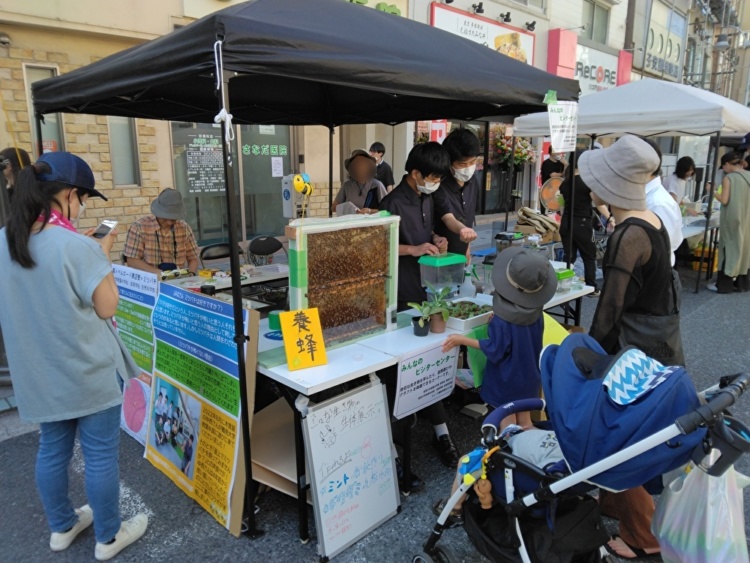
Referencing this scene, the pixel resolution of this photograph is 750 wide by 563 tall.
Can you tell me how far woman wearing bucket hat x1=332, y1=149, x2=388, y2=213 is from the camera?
536 cm

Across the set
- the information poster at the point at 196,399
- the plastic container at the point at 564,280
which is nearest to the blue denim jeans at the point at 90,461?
the information poster at the point at 196,399

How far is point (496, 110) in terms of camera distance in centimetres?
438

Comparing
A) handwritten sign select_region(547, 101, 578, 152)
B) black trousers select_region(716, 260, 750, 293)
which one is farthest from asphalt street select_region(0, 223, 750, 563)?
black trousers select_region(716, 260, 750, 293)

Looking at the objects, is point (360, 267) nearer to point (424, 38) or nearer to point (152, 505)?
point (424, 38)

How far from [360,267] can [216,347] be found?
0.83 meters

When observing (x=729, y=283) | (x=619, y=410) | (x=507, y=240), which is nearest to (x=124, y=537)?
(x=619, y=410)

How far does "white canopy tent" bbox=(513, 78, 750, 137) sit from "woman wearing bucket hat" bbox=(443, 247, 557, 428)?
4653 mm

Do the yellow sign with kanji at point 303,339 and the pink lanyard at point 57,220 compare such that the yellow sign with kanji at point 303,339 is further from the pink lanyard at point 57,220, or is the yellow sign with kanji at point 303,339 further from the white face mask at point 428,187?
the white face mask at point 428,187

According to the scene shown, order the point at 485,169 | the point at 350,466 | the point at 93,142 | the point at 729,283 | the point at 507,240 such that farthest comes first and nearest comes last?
the point at 485,169 < the point at 729,283 < the point at 93,142 < the point at 507,240 < the point at 350,466

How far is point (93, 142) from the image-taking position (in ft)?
19.8

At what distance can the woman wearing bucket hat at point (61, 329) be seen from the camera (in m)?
2.02

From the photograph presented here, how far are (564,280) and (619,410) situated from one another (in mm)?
2240

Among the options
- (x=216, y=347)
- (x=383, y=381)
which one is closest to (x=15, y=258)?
(x=216, y=347)

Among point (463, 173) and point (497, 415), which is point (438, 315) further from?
point (463, 173)
